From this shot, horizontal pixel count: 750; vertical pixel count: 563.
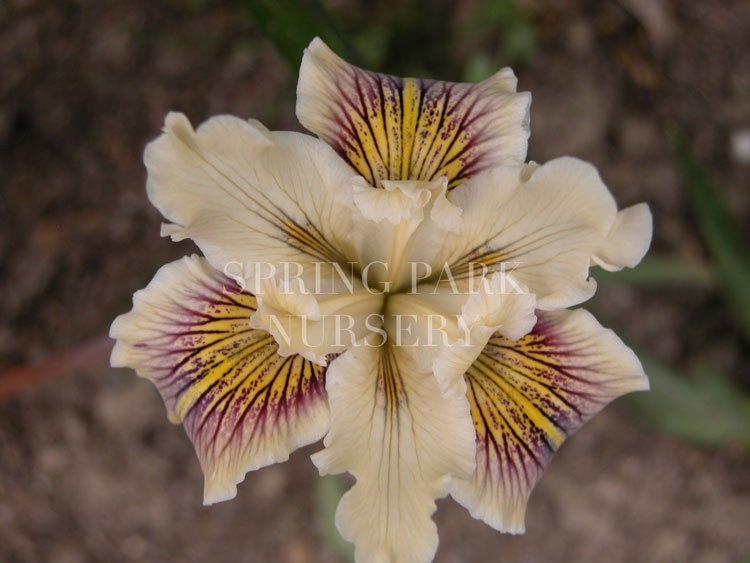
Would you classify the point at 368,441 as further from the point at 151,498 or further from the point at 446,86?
the point at 151,498

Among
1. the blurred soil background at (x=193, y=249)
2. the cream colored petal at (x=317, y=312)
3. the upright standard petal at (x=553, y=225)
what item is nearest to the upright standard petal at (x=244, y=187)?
the cream colored petal at (x=317, y=312)

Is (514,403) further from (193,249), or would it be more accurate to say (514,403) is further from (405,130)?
(193,249)

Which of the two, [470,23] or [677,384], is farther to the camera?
[470,23]

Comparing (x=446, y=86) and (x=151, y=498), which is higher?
(x=446, y=86)

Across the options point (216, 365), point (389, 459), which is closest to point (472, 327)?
point (389, 459)

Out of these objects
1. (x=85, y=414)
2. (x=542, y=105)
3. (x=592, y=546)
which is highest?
(x=542, y=105)

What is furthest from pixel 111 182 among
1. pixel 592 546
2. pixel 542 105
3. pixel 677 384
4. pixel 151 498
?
pixel 592 546
